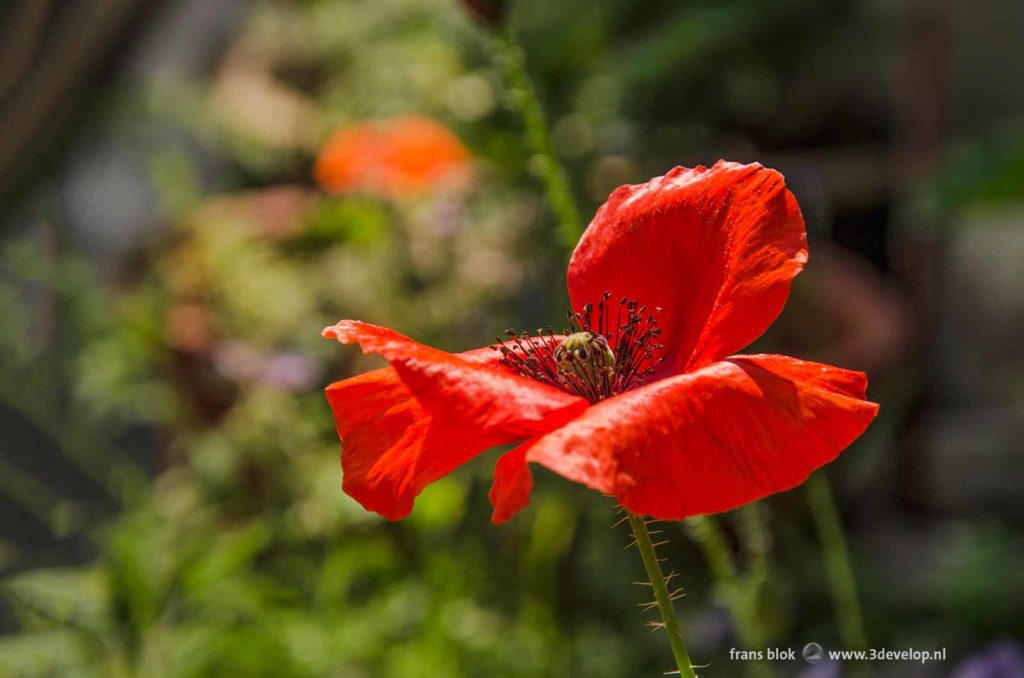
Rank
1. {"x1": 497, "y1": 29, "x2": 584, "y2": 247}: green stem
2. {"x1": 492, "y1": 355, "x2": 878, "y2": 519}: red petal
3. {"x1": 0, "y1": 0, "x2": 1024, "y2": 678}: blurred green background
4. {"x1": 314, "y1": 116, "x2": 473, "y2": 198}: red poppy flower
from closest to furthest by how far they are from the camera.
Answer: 1. {"x1": 492, "y1": 355, "x2": 878, "y2": 519}: red petal
2. {"x1": 497, "y1": 29, "x2": 584, "y2": 247}: green stem
3. {"x1": 0, "y1": 0, "x2": 1024, "y2": 678}: blurred green background
4. {"x1": 314, "y1": 116, "x2": 473, "y2": 198}: red poppy flower

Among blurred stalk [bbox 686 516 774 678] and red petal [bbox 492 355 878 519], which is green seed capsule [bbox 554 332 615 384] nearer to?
red petal [bbox 492 355 878 519]

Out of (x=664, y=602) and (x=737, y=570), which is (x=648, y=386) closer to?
(x=664, y=602)

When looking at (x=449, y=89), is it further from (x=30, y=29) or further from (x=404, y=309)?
(x=30, y=29)

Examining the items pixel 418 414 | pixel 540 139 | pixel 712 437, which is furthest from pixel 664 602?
pixel 540 139

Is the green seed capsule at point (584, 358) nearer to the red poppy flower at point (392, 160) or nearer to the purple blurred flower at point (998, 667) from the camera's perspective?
the purple blurred flower at point (998, 667)

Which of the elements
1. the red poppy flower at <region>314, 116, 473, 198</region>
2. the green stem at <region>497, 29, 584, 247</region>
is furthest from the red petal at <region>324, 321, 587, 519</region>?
the red poppy flower at <region>314, 116, 473, 198</region>

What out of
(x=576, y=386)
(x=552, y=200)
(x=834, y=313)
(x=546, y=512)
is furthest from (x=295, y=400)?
(x=576, y=386)

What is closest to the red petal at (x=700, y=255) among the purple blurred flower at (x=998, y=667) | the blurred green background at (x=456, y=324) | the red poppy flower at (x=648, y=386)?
the red poppy flower at (x=648, y=386)
